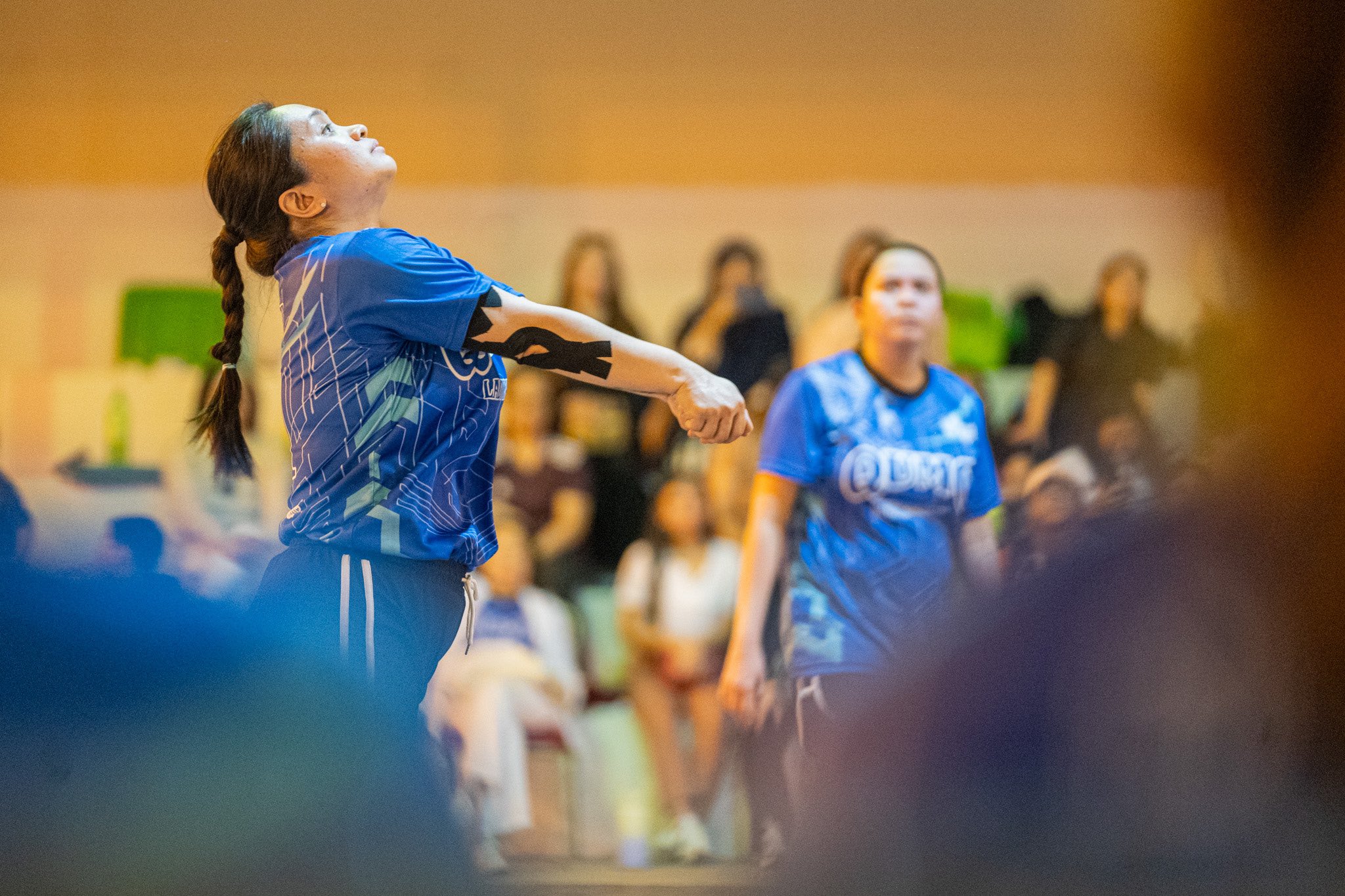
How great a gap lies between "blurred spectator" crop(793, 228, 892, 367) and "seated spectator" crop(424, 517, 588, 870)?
1.13 m

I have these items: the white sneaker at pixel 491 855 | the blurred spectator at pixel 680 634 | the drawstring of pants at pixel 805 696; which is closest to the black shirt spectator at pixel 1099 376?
the blurred spectator at pixel 680 634

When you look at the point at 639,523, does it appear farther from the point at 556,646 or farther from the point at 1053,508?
the point at 1053,508

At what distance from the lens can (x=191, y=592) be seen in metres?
3.65

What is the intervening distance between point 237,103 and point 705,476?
2227 mm

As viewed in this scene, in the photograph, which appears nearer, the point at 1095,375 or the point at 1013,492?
the point at 1013,492

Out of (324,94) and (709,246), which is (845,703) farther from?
(324,94)

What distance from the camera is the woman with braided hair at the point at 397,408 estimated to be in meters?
1.68

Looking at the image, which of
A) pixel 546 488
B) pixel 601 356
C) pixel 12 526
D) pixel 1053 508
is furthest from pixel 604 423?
pixel 601 356

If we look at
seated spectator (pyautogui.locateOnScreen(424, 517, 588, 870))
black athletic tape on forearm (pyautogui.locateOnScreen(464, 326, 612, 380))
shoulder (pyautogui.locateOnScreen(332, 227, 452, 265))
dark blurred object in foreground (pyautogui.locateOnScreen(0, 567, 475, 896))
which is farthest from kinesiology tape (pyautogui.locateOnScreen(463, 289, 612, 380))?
seated spectator (pyautogui.locateOnScreen(424, 517, 588, 870))

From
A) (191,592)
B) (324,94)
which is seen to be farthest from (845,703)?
(324,94)

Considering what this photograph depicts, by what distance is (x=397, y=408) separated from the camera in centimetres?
170

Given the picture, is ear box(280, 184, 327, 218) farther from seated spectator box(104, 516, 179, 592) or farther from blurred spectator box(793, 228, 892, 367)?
seated spectator box(104, 516, 179, 592)

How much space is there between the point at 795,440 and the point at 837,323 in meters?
1.52

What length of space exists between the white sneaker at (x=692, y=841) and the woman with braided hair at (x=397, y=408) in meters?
2.22
